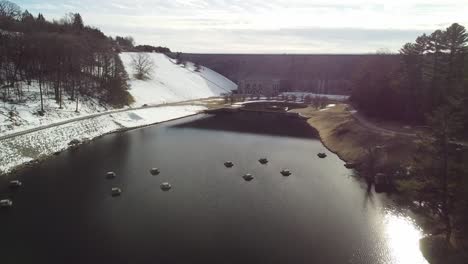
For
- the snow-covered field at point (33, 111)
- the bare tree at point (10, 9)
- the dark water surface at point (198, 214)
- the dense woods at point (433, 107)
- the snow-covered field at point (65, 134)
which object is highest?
the bare tree at point (10, 9)

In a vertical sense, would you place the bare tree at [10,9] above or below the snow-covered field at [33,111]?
above

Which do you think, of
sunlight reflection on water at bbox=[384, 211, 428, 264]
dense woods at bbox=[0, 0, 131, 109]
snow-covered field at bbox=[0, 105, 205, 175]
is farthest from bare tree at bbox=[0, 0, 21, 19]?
sunlight reflection on water at bbox=[384, 211, 428, 264]

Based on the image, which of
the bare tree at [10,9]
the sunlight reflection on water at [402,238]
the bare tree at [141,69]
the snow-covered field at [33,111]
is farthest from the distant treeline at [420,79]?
the bare tree at [10,9]

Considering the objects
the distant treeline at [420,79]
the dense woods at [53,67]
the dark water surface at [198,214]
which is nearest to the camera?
the dark water surface at [198,214]

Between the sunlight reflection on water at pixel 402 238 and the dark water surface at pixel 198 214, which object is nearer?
the dark water surface at pixel 198 214

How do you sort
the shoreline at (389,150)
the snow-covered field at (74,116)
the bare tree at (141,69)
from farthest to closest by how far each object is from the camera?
1. the bare tree at (141,69)
2. the snow-covered field at (74,116)
3. the shoreline at (389,150)

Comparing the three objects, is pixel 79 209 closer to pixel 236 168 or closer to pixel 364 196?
pixel 236 168

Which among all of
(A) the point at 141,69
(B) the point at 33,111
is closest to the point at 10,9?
(A) the point at 141,69

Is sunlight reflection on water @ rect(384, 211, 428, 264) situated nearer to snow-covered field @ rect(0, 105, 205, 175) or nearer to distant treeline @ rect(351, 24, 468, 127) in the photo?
distant treeline @ rect(351, 24, 468, 127)

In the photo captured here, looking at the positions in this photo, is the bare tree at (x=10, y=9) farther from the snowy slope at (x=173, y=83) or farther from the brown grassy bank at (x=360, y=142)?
→ the brown grassy bank at (x=360, y=142)

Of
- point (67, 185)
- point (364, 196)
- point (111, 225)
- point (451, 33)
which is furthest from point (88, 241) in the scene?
point (451, 33)
